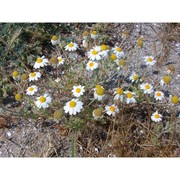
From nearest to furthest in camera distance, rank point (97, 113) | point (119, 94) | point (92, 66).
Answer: point (97, 113) → point (119, 94) → point (92, 66)

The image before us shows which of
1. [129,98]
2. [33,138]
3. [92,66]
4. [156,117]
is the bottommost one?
[33,138]

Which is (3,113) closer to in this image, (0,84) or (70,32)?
(0,84)

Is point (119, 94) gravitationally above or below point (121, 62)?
below

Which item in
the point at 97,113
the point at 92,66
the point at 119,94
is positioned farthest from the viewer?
the point at 92,66

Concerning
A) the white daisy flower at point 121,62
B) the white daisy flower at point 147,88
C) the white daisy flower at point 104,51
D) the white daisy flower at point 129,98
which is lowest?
the white daisy flower at point 129,98

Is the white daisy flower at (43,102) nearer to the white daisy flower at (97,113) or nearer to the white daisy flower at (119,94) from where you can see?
the white daisy flower at (97,113)

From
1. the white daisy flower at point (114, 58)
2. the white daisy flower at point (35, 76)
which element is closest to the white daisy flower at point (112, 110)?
the white daisy flower at point (114, 58)

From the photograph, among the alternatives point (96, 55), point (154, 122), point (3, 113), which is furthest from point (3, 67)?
point (154, 122)

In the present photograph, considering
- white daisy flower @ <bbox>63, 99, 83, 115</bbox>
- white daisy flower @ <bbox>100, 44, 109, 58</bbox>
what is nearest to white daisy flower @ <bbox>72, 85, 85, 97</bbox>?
white daisy flower @ <bbox>63, 99, 83, 115</bbox>

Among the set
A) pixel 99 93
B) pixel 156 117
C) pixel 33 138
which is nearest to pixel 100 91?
pixel 99 93

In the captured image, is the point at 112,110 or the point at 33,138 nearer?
the point at 112,110

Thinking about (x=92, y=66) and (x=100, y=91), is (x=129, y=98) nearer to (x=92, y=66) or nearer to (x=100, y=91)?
(x=100, y=91)
